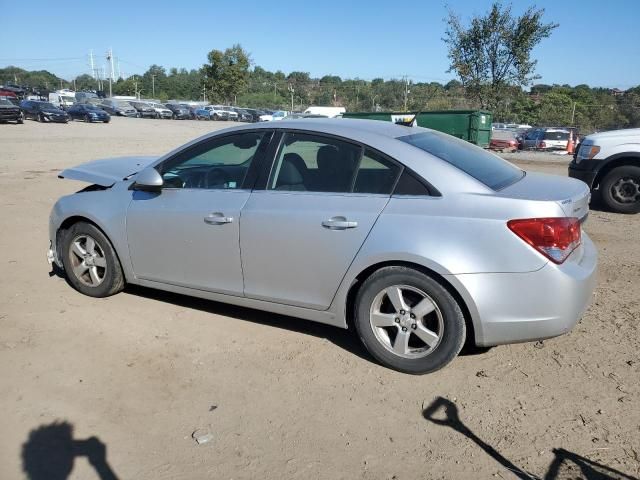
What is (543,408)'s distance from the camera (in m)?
3.13

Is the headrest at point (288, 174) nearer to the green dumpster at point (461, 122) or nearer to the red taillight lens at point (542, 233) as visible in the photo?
the red taillight lens at point (542, 233)

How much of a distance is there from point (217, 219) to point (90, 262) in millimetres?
1477

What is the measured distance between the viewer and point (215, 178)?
4266 mm

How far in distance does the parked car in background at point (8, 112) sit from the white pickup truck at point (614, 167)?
31958 mm

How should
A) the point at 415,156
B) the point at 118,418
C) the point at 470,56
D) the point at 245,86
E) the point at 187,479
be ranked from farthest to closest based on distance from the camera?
the point at 245,86
the point at 470,56
the point at 415,156
the point at 118,418
the point at 187,479

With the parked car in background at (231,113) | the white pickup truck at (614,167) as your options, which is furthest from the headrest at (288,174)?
the parked car in background at (231,113)

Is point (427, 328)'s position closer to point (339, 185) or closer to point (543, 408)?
point (543, 408)

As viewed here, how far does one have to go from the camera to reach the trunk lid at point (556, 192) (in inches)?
129

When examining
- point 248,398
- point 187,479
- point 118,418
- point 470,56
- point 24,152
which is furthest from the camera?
point 470,56

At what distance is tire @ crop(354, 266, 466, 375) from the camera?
3303 millimetres

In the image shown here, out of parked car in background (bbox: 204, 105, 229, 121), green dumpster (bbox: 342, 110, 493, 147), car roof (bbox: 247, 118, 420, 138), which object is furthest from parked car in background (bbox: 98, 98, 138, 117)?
car roof (bbox: 247, 118, 420, 138)

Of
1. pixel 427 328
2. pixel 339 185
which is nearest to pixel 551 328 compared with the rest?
pixel 427 328

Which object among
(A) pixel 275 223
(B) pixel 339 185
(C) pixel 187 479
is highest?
(B) pixel 339 185

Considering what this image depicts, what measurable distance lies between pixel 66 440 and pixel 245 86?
7481 cm
